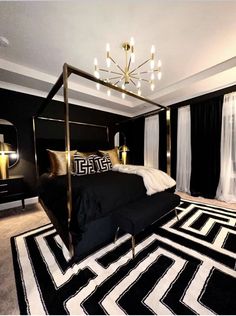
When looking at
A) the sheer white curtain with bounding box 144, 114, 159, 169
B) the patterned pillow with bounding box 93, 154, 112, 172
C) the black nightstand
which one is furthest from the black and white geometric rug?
the sheer white curtain with bounding box 144, 114, 159, 169

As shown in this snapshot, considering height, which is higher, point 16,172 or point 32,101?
point 32,101

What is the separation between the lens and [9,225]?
7.56 ft

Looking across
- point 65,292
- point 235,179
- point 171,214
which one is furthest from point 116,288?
point 235,179

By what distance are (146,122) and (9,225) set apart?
4278 millimetres

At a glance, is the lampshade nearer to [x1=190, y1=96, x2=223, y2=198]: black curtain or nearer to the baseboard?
the baseboard

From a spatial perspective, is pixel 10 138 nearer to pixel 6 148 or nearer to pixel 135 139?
pixel 6 148

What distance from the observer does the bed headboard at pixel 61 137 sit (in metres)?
3.29

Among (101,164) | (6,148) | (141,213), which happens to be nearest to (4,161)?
(6,148)

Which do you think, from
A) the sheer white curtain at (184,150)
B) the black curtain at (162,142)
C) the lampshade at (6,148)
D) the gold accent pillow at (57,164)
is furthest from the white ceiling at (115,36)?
the gold accent pillow at (57,164)

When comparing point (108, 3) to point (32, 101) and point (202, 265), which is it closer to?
point (32, 101)

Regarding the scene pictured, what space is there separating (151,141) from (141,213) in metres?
3.38

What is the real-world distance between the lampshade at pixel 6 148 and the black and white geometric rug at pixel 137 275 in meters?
1.61

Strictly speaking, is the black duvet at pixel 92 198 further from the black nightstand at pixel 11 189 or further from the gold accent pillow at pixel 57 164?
the black nightstand at pixel 11 189

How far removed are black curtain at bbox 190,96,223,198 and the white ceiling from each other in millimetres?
540
